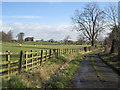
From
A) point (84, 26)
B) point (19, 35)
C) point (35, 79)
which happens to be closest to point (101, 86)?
point (35, 79)

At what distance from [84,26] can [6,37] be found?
46.6m

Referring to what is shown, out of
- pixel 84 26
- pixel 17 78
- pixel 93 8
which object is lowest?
pixel 17 78

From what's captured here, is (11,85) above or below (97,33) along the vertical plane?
below

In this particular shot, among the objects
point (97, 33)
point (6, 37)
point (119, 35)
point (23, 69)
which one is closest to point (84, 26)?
point (97, 33)

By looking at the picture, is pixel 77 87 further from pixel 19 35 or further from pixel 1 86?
pixel 19 35

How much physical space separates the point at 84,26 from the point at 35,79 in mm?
55492

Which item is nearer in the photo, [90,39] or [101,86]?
[101,86]

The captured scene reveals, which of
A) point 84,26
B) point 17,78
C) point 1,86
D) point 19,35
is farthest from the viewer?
point 19,35

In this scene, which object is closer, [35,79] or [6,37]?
[35,79]

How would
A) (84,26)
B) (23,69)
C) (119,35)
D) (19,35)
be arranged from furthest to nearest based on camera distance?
(19,35) < (84,26) < (119,35) < (23,69)

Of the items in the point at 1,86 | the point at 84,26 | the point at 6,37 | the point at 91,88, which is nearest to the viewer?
the point at 1,86

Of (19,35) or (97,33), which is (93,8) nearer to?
(97,33)

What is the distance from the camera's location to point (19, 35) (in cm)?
11456

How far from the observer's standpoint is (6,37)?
9588 centimetres
